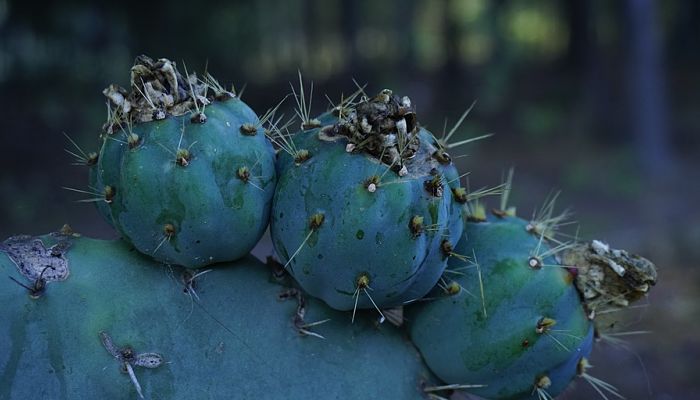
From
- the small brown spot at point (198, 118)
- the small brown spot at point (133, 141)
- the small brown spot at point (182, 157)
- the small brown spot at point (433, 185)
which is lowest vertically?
the small brown spot at point (433, 185)

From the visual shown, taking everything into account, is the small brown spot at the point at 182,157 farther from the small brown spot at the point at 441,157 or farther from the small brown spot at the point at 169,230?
the small brown spot at the point at 441,157

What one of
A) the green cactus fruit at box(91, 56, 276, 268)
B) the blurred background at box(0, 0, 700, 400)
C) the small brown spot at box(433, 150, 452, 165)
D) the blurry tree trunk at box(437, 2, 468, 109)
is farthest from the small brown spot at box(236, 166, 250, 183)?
the blurry tree trunk at box(437, 2, 468, 109)

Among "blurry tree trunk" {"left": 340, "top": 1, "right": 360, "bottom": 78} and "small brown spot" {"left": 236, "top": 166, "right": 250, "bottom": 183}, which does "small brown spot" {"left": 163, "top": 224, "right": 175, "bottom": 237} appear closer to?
"small brown spot" {"left": 236, "top": 166, "right": 250, "bottom": 183}

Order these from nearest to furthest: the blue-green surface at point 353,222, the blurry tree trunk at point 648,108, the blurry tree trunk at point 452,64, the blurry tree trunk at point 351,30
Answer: the blue-green surface at point 353,222 < the blurry tree trunk at point 648,108 < the blurry tree trunk at point 452,64 < the blurry tree trunk at point 351,30

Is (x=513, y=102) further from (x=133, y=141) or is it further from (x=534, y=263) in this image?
(x=133, y=141)

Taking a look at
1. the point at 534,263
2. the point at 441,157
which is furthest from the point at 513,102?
the point at 441,157

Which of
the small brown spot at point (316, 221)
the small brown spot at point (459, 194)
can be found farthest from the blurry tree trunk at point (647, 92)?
the small brown spot at point (316, 221)

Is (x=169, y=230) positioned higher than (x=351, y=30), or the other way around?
(x=169, y=230)

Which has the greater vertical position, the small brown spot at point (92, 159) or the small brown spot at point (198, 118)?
the small brown spot at point (198, 118)
